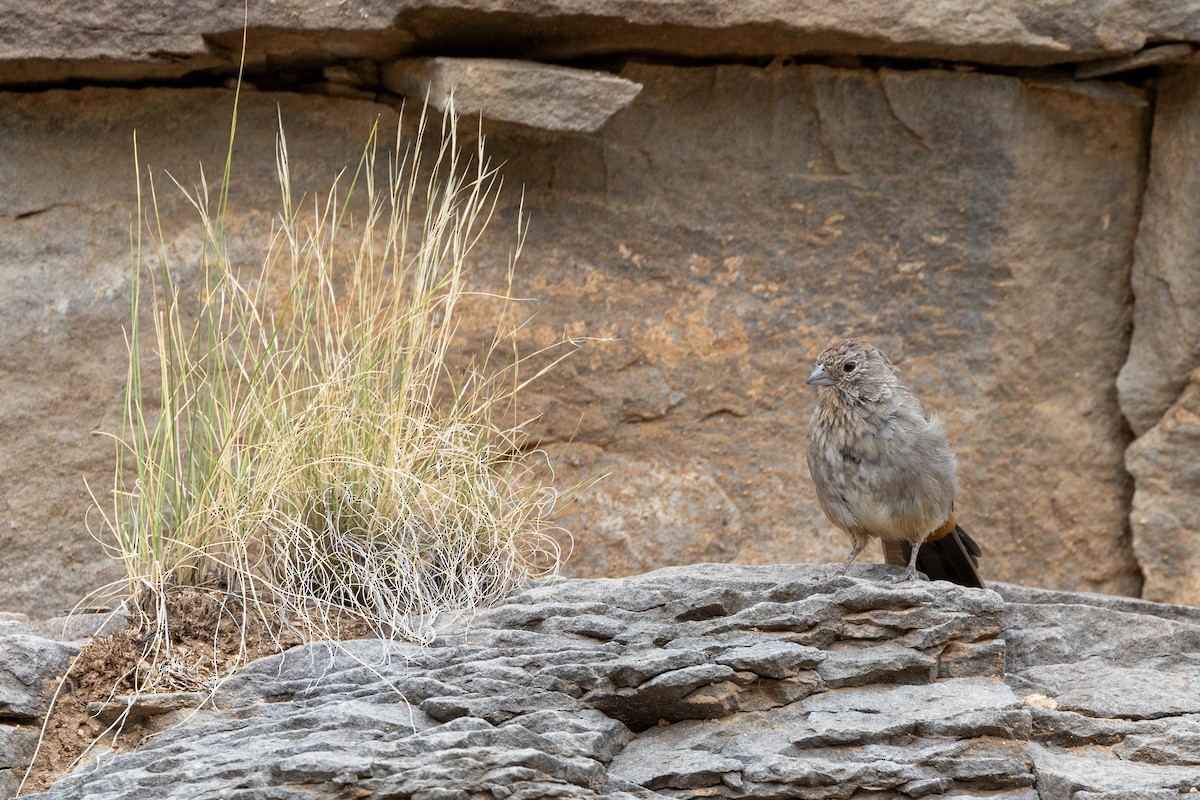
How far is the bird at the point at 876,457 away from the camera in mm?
4293

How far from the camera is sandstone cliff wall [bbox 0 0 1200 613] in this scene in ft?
17.6

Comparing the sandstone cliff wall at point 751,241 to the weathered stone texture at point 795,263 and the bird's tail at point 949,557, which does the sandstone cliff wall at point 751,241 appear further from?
the bird's tail at point 949,557

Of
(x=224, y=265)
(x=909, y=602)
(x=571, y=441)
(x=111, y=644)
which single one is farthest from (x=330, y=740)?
(x=571, y=441)

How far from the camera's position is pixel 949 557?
4.62 m

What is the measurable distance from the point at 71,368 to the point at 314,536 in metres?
1.85

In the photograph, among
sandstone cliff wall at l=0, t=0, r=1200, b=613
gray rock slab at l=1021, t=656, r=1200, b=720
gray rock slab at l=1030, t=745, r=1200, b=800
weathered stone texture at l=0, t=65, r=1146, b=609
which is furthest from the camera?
weathered stone texture at l=0, t=65, r=1146, b=609

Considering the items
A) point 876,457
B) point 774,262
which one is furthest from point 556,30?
point 876,457

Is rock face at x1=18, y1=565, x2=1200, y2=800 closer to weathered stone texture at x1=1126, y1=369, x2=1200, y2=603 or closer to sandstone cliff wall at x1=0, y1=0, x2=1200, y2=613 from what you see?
sandstone cliff wall at x1=0, y1=0, x2=1200, y2=613

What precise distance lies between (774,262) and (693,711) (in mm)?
2735

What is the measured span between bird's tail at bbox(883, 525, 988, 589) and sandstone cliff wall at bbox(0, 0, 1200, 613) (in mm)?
1126

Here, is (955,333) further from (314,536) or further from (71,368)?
(71,368)

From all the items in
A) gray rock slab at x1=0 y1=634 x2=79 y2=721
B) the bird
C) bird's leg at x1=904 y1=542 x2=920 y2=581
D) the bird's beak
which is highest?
the bird's beak

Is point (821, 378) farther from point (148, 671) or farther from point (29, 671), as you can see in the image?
point (29, 671)

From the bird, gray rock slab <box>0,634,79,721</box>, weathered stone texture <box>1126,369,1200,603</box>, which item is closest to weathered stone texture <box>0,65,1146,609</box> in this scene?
weathered stone texture <box>1126,369,1200,603</box>
